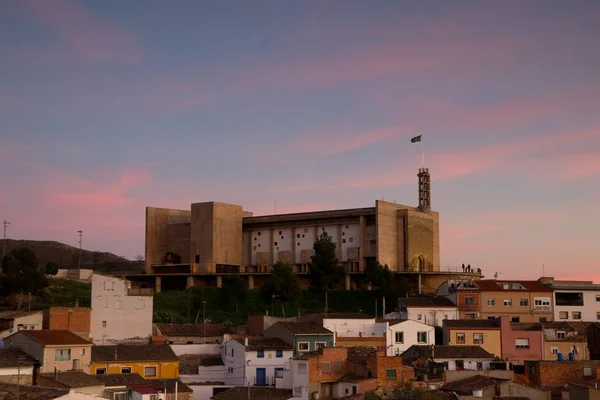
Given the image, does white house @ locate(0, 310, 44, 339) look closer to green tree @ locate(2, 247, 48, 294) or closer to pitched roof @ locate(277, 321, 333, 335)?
green tree @ locate(2, 247, 48, 294)

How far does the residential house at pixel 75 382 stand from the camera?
4741cm

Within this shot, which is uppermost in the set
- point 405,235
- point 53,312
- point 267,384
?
point 405,235

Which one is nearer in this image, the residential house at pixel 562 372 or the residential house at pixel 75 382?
the residential house at pixel 75 382

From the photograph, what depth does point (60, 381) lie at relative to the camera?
1890 inches

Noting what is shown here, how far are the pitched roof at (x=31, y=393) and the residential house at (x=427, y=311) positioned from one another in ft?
125

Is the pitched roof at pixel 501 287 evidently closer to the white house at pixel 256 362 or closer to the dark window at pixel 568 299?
the dark window at pixel 568 299

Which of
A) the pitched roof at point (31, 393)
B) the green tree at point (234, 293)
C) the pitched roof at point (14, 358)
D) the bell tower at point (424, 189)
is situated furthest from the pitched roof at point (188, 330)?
the bell tower at point (424, 189)

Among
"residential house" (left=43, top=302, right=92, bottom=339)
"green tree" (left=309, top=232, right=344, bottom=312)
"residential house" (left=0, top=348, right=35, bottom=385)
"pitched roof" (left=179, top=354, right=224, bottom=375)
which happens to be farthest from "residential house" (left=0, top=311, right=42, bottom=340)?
"green tree" (left=309, top=232, right=344, bottom=312)

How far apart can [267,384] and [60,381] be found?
16538mm

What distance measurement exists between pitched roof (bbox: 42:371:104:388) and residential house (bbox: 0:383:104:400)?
17.0ft

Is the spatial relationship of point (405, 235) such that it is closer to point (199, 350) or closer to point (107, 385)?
point (199, 350)

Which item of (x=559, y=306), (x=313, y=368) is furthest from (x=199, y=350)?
(x=559, y=306)

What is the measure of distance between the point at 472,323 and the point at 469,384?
55.3 ft

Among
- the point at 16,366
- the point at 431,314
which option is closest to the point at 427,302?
the point at 431,314
